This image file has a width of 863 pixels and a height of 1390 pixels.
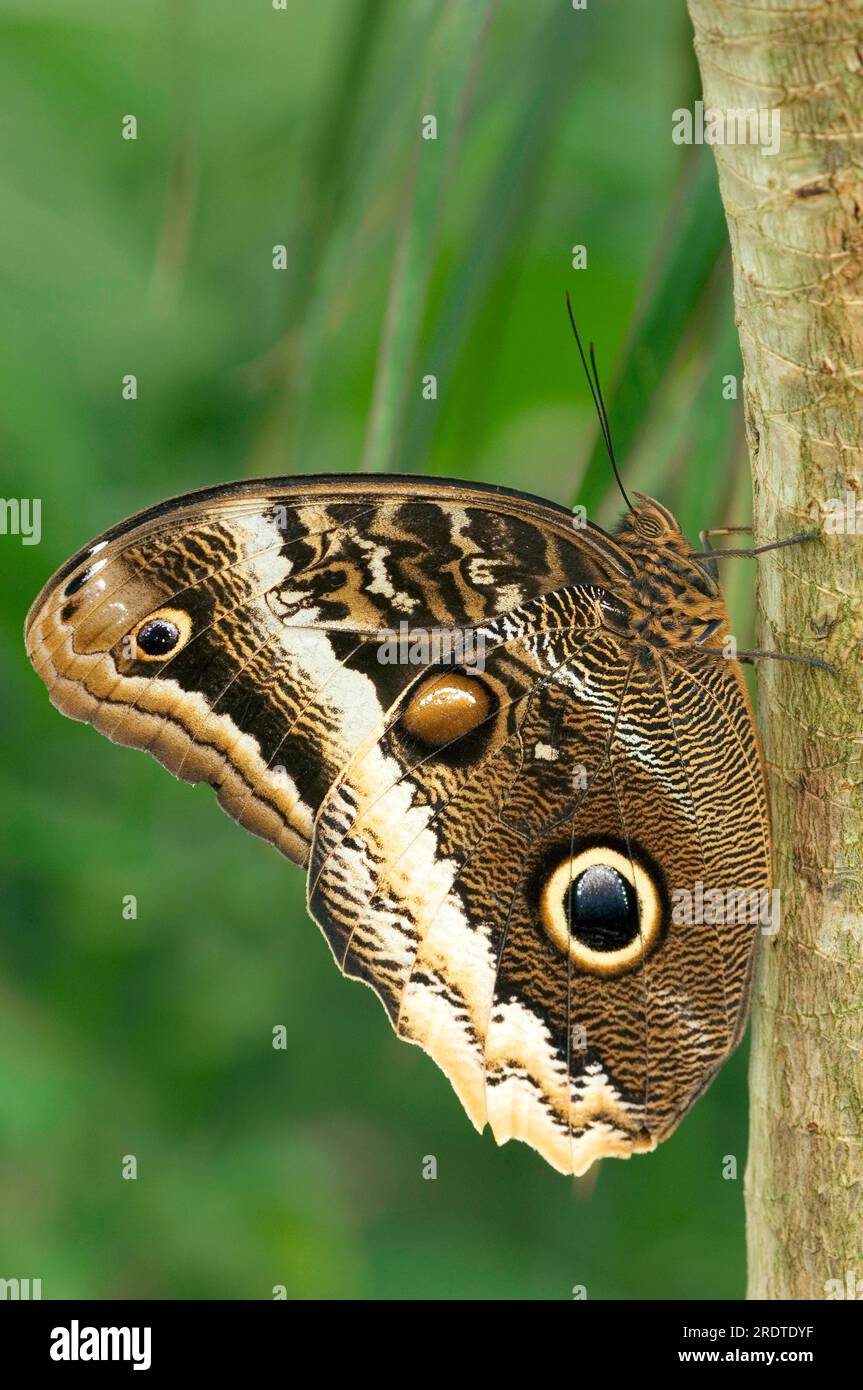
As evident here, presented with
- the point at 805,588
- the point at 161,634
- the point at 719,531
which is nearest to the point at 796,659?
the point at 805,588

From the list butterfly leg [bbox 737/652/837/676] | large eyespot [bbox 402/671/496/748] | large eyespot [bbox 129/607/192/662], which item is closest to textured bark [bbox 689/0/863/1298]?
butterfly leg [bbox 737/652/837/676]

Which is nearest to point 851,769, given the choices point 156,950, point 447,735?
point 447,735

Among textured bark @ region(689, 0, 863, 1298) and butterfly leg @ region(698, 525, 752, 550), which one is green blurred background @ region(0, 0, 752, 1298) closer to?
butterfly leg @ region(698, 525, 752, 550)

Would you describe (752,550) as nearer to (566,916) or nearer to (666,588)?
(666,588)

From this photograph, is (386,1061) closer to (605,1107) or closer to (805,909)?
(605,1107)

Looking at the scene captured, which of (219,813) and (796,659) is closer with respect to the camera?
(796,659)

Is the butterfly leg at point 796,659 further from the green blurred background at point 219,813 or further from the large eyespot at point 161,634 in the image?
the green blurred background at point 219,813

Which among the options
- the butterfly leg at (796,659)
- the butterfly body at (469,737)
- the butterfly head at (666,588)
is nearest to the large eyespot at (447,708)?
the butterfly body at (469,737)
